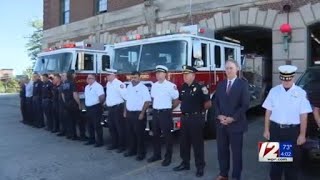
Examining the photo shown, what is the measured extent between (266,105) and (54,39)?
78.8 ft

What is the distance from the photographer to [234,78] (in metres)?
6.83

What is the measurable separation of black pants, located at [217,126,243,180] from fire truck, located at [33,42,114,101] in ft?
22.8

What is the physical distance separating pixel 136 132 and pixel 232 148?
9.76 feet

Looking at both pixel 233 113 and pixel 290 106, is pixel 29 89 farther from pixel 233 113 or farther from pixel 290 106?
pixel 290 106

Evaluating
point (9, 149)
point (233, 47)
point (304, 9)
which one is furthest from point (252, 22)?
point (9, 149)

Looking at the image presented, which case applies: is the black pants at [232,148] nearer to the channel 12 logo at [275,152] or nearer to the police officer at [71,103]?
the channel 12 logo at [275,152]

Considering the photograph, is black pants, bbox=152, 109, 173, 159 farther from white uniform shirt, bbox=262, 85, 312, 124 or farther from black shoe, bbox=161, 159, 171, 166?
white uniform shirt, bbox=262, 85, 312, 124

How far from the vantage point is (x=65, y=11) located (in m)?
28.3

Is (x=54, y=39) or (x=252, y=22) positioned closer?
A: (x=252, y=22)

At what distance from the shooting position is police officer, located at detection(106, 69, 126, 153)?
10023 millimetres

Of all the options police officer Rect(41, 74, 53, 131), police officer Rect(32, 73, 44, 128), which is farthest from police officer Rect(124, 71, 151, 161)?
police officer Rect(32, 73, 44, 128)

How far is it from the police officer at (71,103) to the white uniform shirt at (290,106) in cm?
672

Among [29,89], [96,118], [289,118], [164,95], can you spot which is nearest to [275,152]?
[289,118]

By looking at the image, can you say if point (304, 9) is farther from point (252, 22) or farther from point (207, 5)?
point (207, 5)
